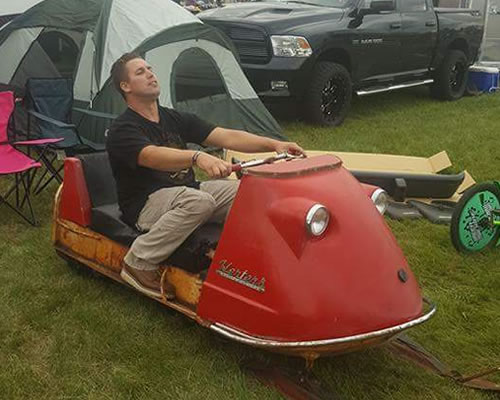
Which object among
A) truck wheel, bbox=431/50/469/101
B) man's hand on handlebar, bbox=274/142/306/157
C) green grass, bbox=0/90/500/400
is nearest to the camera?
green grass, bbox=0/90/500/400

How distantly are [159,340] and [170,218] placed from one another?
630mm

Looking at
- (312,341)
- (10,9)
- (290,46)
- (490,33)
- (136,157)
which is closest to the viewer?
(312,341)

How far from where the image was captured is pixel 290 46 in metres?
7.35

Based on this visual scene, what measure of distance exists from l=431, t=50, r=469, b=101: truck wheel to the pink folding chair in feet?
22.7

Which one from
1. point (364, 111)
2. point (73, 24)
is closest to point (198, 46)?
point (73, 24)

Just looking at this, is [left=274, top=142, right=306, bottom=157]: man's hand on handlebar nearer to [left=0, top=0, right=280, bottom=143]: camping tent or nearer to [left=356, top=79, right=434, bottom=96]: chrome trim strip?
[left=0, top=0, right=280, bottom=143]: camping tent

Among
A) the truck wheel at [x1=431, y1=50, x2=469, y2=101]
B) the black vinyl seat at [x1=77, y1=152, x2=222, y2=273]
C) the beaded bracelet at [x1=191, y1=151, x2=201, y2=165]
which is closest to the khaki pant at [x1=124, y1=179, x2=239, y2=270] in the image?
the black vinyl seat at [x1=77, y1=152, x2=222, y2=273]

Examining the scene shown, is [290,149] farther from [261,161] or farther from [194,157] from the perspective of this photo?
[194,157]

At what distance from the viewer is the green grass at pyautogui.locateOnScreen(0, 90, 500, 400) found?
279 centimetres

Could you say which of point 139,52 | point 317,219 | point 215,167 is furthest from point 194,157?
point 139,52

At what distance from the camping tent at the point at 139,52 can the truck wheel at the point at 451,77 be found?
4.18m

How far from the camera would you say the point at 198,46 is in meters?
6.77

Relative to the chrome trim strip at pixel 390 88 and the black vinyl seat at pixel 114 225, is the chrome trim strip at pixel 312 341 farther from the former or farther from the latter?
the chrome trim strip at pixel 390 88

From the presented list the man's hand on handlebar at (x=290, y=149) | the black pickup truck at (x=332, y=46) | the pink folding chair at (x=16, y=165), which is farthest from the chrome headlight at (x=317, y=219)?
the black pickup truck at (x=332, y=46)
